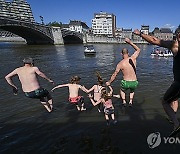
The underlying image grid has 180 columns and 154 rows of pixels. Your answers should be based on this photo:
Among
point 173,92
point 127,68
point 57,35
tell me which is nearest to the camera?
point 173,92

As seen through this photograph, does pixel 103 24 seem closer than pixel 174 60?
No

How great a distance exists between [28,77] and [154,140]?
4682 mm

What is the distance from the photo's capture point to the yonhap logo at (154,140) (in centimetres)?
602

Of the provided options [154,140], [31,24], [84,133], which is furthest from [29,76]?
[31,24]

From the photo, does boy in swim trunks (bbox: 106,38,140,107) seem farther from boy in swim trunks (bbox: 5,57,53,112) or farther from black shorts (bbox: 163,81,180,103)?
black shorts (bbox: 163,81,180,103)

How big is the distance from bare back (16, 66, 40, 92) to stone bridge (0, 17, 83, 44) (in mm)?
60403

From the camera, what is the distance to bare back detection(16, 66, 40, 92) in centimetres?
737

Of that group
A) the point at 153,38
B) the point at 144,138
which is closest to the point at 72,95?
the point at 144,138

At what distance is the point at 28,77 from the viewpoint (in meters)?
7.39

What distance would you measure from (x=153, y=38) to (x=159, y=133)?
365 cm

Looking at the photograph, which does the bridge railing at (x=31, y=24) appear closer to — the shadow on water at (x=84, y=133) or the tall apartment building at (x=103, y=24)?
the shadow on water at (x=84, y=133)

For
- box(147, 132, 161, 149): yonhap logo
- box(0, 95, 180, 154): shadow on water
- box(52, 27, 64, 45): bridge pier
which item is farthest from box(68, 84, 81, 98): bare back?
box(52, 27, 64, 45): bridge pier

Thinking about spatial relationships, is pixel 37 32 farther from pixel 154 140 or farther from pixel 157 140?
pixel 157 140

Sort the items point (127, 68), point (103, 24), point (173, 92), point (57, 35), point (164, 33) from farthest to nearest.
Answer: point (103, 24) < point (164, 33) < point (57, 35) < point (127, 68) < point (173, 92)
